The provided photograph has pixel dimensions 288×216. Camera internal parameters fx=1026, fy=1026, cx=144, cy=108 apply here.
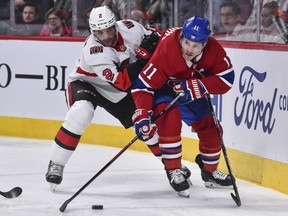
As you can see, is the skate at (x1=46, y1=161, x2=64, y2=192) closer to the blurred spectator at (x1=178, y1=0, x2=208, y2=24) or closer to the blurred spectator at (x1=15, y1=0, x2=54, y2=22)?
the blurred spectator at (x1=178, y1=0, x2=208, y2=24)

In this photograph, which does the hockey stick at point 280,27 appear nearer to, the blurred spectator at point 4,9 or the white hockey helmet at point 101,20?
the white hockey helmet at point 101,20

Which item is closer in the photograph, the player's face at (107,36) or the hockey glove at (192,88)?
the hockey glove at (192,88)

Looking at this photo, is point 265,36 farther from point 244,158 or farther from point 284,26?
point 244,158

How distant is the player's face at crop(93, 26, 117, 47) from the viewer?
19.7 feet

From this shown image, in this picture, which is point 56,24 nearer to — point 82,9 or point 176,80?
point 82,9

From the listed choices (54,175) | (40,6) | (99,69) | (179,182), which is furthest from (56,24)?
(179,182)

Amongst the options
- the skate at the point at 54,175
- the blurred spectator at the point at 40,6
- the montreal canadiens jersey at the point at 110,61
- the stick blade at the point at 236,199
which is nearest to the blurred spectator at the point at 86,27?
the blurred spectator at the point at 40,6

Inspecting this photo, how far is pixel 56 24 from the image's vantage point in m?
8.64

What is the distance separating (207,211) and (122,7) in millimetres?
3304

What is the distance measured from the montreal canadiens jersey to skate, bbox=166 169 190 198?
0.63 meters

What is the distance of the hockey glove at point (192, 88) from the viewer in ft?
18.5

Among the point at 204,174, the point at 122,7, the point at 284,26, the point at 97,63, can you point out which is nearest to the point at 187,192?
the point at 204,174

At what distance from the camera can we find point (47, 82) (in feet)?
27.6

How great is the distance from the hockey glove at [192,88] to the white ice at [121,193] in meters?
0.58
